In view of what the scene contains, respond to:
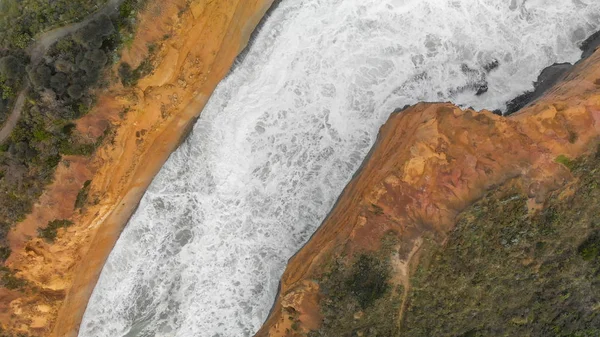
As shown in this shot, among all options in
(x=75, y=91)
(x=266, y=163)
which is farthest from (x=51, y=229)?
(x=266, y=163)

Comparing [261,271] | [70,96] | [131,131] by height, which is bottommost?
[261,271]

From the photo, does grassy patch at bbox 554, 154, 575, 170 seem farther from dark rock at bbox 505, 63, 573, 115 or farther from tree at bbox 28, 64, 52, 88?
tree at bbox 28, 64, 52, 88

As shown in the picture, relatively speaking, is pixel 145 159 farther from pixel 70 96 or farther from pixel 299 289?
pixel 299 289

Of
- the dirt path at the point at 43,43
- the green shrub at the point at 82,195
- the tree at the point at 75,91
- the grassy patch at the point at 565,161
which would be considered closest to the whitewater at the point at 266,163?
the green shrub at the point at 82,195

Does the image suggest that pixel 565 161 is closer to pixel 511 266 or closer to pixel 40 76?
pixel 511 266

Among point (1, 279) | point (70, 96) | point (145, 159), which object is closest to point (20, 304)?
point (1, 279)

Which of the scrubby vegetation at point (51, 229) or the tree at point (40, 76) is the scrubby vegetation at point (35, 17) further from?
the scrubby vegetation at point (51, 229)
